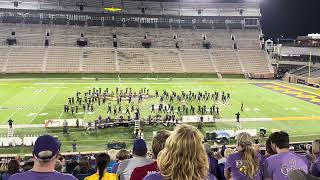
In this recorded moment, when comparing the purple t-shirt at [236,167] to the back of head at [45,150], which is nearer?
the back of head at [45,150]

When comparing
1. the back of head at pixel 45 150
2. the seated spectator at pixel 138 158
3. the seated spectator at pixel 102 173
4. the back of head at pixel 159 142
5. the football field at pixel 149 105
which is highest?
the back of head at pixel 45 150

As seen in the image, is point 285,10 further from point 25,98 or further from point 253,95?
point 25,98

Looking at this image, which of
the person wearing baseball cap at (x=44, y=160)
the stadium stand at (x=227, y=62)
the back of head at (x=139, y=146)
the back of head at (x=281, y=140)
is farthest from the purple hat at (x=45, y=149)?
the stadium stand at (x=227, y=62)

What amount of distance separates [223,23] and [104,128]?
201 ft

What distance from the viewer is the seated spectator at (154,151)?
513 cm

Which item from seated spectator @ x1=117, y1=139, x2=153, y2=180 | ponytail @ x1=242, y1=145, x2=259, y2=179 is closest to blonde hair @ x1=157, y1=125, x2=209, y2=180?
seated spectator @ x1=117, y1=139, x2=153, y2=180

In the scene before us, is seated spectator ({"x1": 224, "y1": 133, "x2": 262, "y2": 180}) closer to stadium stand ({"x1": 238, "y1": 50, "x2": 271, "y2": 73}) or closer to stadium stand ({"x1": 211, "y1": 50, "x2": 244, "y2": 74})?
stadium stand ({"x1": 211, "y1": 50, "x2": 244, "y2": 74})

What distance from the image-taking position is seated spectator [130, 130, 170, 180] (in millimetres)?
5129

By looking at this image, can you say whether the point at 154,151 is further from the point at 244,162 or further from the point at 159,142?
the point at 244,162

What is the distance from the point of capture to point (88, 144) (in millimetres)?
24984

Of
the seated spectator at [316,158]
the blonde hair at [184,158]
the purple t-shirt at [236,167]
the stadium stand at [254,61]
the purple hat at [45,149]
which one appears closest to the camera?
the blonde hair at [184,158]

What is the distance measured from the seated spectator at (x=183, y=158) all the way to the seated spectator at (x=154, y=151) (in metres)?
1.22

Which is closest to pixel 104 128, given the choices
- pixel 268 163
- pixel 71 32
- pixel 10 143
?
pixel 10 143

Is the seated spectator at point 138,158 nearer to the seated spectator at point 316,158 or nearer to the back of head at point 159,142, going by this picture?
the back of head at point 159,142
